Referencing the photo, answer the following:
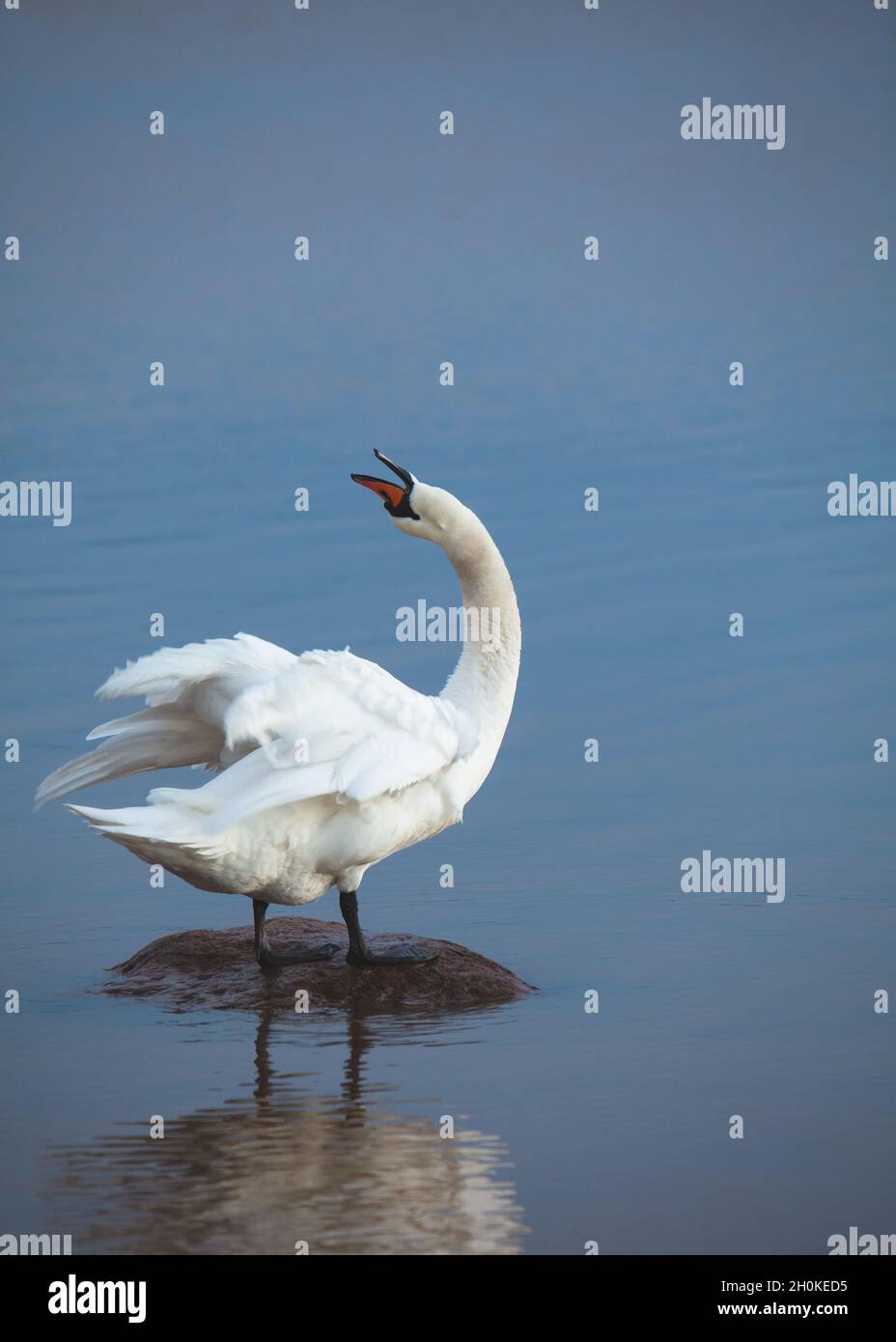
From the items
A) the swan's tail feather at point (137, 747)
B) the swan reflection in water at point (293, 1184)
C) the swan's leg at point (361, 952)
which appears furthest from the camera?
the swan's tail feather at point (137, 747)

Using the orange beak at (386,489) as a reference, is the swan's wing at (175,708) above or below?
below

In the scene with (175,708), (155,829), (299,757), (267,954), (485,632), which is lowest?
(267,954)

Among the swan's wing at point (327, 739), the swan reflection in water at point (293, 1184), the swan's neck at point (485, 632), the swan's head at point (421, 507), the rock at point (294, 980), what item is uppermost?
the swan's head at point (421, 507)

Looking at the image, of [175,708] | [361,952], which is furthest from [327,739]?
[361,952]

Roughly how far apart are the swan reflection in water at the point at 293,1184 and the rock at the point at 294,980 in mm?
985

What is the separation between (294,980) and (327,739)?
1083mm

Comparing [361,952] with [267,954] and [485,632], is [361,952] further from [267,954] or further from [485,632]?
[485,632]

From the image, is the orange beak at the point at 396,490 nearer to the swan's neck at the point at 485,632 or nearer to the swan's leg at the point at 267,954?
the swan's neck at the point at 485,632

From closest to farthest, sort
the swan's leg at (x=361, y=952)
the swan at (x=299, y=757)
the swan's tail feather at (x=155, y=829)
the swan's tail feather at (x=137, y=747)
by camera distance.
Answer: the swan's tail feather at (x=155, y=829), the swan at (x=299, y=757), the swan's leg at (x=361, y=952), the swan's tail feather at (x=137, y=747)

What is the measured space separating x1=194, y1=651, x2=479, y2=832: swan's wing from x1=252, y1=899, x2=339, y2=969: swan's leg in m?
0.73

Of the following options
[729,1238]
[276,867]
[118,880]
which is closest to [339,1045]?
[276,867]

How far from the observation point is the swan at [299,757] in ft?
27.8

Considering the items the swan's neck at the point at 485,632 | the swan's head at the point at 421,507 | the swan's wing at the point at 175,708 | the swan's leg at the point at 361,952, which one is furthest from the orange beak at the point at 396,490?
the swan's leg at the point at 361,952

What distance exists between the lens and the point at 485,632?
9688 mm
